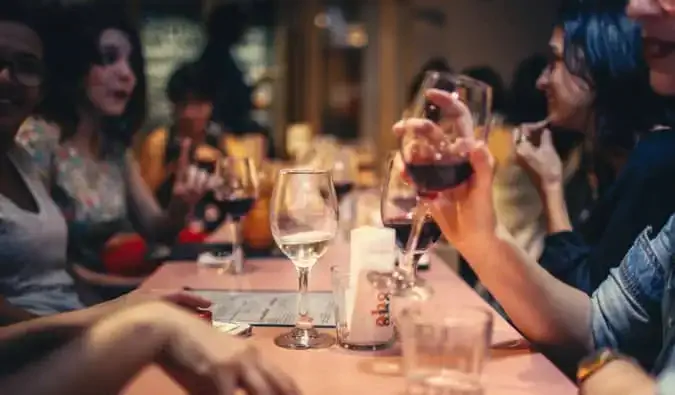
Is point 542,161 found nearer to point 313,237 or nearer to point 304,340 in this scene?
point 313,237

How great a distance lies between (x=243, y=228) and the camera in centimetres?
209

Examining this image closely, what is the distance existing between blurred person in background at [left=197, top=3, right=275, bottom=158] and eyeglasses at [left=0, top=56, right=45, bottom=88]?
253cm

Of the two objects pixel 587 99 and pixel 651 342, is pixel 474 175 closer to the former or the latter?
pixel 651 342

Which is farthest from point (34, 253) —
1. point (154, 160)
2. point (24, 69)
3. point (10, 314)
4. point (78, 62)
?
point (154, 160)

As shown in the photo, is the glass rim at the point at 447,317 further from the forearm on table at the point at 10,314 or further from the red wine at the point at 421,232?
the forearm on table at the point at 10,314

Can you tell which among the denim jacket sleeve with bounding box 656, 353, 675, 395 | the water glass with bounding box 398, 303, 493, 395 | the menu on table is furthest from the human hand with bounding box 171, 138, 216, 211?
the denim jacket sleeve with bounding box 656, 353, 675, 395

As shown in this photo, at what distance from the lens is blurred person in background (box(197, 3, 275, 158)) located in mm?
4953

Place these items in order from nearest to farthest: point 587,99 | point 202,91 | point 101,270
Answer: point 587,99 → point 101,270 → point 202,91

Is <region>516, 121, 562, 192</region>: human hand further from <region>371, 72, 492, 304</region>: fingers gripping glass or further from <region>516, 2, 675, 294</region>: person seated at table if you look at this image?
<region>371, 72, 492, 304</region>: fingers gripping glass

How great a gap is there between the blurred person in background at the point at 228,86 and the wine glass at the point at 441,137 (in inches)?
141

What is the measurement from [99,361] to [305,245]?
0.55m

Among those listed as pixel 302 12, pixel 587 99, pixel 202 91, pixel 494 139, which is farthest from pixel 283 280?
pixel 302 12

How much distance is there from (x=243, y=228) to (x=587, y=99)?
1025 millimetres

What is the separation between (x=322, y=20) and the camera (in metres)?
6.61
